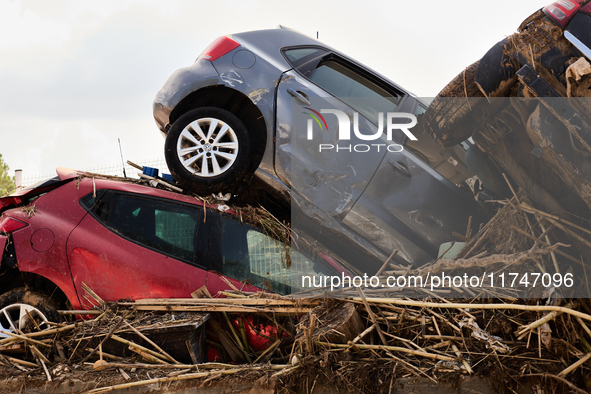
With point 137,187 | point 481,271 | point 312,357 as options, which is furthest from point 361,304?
point 137,187

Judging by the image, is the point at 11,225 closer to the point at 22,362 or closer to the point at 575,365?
the point at 22,362

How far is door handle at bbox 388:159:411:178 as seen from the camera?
4306mm

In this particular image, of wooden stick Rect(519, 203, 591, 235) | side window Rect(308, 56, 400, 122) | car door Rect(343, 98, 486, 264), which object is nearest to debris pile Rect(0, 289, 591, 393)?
wooden stick Rect(519, 203, 591, 235)

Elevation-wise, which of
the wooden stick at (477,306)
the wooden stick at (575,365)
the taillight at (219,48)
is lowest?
the wooden stick at (575,365)

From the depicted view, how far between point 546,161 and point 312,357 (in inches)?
70.7

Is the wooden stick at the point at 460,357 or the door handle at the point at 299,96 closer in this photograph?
the wooden stick at the point at 460,357

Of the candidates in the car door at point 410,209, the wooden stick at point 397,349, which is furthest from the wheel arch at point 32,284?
the car door at point 410,209

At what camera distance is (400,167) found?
4.31 m

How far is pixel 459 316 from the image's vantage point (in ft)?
8.58

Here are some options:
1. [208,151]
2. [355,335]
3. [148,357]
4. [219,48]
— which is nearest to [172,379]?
[148,357]

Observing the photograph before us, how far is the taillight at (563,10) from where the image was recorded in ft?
9.14

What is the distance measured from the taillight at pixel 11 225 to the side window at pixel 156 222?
448 mm

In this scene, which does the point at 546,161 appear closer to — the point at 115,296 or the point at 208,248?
the point at 208,248

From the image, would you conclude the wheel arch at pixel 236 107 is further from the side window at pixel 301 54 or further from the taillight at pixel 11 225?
the taillight at pixel 11 225
